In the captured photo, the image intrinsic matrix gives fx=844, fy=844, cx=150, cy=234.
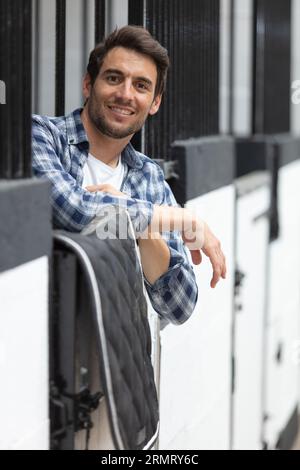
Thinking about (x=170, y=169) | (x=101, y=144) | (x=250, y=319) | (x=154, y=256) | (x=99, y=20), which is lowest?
(x=250, y=319)

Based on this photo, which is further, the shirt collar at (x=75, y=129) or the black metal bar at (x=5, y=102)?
the shirt collar at (x=75, y=129)

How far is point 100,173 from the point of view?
4.92ft

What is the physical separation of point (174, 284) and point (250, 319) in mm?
1785

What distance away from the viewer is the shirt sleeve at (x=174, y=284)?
1.60m

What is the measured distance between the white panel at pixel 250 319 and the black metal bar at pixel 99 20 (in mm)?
1473

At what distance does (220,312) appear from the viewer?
2.60m

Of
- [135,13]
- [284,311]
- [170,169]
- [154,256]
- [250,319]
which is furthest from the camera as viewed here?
[284,311]

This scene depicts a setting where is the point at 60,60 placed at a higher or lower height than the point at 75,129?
higher

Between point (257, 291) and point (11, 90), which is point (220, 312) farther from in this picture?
point (11, 90)

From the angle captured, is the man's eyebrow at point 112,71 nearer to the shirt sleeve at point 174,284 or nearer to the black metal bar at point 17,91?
the black metal bar at point 17,91

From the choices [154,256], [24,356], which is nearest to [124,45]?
[154,256]

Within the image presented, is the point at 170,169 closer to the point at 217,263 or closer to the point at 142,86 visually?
the point at 217,263

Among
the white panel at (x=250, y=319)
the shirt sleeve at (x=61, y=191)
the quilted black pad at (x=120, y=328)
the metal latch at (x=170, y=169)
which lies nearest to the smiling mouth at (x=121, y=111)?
the shirt sleeve at (x=61, y=191)
